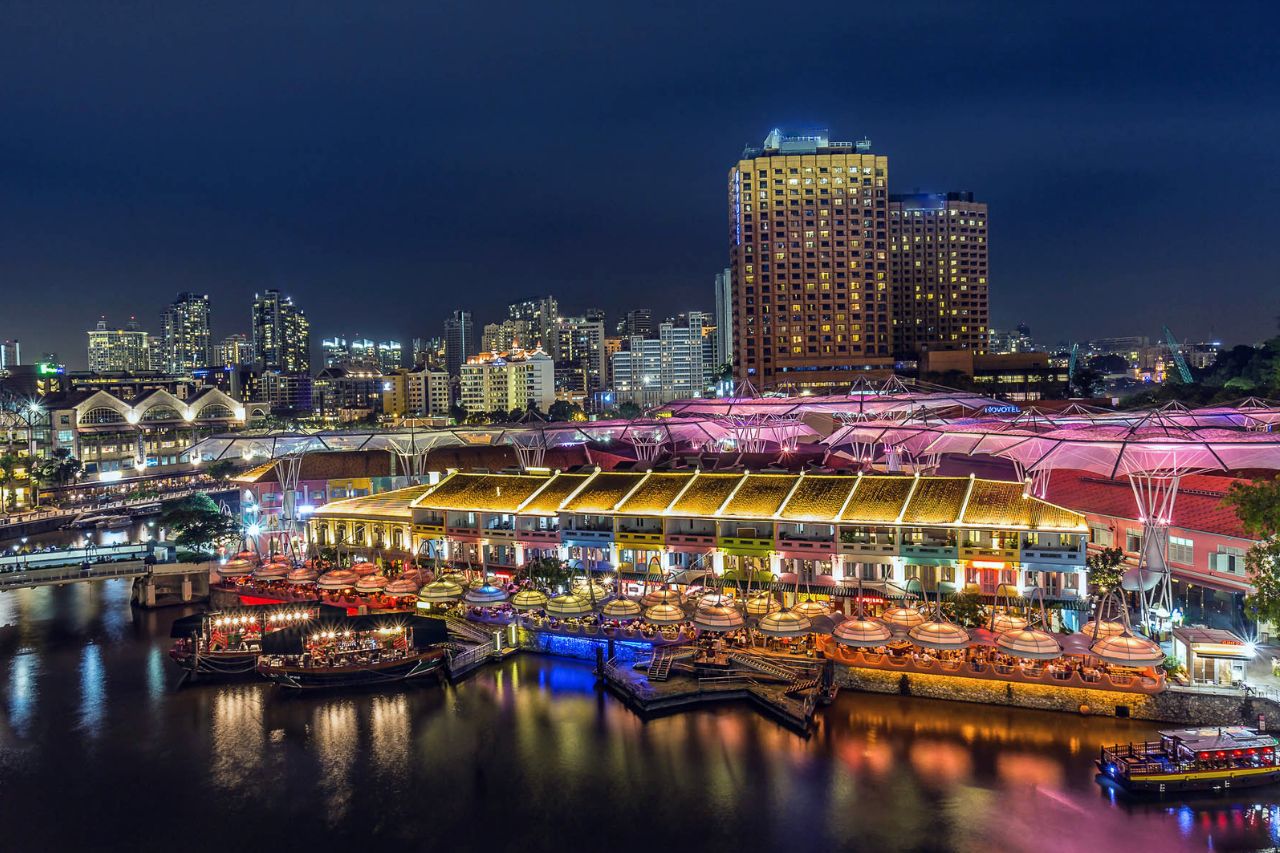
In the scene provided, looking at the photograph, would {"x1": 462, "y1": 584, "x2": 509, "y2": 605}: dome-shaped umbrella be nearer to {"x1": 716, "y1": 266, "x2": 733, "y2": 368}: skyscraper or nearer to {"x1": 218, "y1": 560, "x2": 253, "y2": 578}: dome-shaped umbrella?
{"x1": 218, "y1": 560, "x2": 253, "y2": 578}: dome-shaped umbrella

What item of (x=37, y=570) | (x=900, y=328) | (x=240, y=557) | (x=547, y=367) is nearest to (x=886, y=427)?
(x=240, y=557)

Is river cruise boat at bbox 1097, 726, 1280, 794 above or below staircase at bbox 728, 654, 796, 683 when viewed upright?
below

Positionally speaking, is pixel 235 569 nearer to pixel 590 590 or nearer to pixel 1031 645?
pixel 590 590

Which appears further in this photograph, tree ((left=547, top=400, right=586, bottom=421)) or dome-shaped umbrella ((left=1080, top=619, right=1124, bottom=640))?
tree ((left=547, top=400, right=586, bottom=421))

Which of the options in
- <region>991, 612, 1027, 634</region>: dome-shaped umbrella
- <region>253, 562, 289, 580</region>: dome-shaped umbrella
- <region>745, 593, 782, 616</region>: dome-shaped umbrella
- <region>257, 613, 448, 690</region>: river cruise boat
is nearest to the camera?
<region>991, 612, 1027, 634</region>: dome-shaped umbrella

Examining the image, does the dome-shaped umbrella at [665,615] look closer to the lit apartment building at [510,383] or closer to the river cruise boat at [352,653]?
the river cruise boat at [352,653]

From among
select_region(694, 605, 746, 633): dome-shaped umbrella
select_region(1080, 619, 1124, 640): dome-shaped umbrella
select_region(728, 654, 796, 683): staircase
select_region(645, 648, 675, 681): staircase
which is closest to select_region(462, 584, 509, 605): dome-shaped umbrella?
select_region(645, 648, 675, 681): staircase

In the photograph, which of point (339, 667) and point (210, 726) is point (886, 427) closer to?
point (339, 667)

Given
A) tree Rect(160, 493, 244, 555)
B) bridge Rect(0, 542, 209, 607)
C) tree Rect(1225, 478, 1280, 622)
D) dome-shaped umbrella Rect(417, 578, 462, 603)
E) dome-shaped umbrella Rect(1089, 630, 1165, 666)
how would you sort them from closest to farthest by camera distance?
tree Rect(1225, 478, 1280, 622) → dome-shaped umbrella Rect(1089, 630, 1165, 666) → dome-shaped umbrella Rect(417, 578, 462, 603) → bridge Rect(0, 542, 209, 607) → tree Rect(160, 493, 244, 555)
